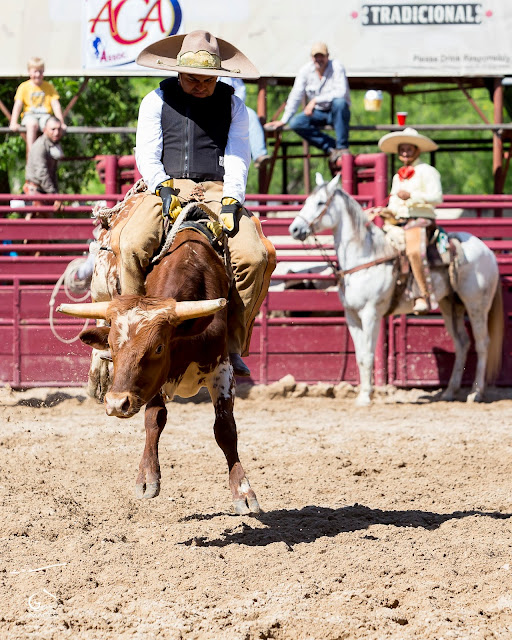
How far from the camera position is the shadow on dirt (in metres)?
4.64

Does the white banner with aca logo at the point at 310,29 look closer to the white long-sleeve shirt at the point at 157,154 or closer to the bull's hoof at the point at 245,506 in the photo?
the white long-sleeve shirt at the point at 157,154

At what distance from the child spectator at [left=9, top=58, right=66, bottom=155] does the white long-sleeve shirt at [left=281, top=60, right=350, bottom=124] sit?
269 cm

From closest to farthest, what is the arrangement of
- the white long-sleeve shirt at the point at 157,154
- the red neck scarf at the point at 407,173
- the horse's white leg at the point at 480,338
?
the white long-sleeve shirt at the point at 157,154 → the red neck scarf at the point at 407,173 → the horse's white leg at the point at 480,338

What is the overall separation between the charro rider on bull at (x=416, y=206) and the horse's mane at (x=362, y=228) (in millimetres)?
190

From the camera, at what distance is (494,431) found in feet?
27.2

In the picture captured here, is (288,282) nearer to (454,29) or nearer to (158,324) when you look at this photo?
(454,29)

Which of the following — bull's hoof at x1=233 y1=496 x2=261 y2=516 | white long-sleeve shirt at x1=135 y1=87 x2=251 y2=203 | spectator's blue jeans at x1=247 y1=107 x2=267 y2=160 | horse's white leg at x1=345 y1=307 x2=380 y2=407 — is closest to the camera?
bull's hoof at x1=233 y1=496 x2=261 y2=516

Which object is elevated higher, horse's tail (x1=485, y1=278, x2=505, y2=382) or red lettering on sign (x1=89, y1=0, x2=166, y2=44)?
red lettering on sign (x1=89, y1=0, x2=166, y2=44)

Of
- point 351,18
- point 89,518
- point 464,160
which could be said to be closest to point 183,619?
point 89,518

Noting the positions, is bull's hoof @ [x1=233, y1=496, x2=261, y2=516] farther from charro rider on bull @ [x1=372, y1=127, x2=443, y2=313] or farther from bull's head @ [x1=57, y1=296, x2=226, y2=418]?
charro rider on bull @ [x1=372, y1=127, x2=443, y2=313]

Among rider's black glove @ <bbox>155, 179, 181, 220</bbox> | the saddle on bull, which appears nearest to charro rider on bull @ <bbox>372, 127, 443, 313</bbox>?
the saddle on bull

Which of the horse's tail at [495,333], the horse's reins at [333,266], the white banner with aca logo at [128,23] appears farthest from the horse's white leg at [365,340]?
the white banner with aca logo at [128,23]

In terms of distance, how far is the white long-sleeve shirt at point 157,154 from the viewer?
17.6 feet

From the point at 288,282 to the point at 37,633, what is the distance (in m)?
8.34
